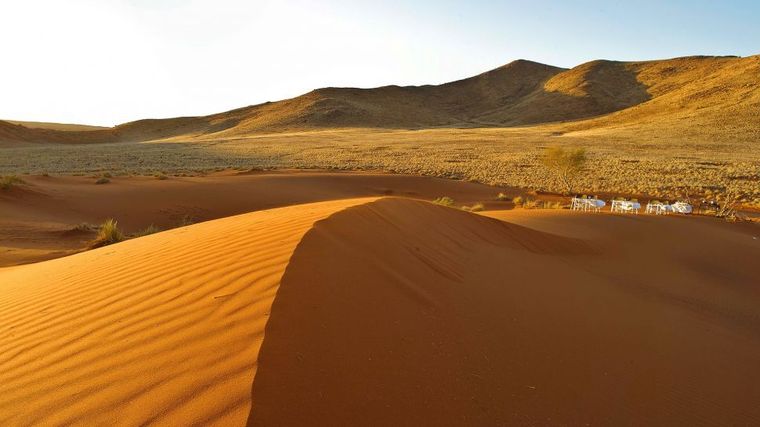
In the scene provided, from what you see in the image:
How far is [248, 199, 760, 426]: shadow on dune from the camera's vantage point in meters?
2.92

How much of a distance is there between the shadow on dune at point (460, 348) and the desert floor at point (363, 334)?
0.02m

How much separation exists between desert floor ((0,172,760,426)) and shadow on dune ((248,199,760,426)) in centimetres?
2

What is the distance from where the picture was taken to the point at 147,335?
3551 mm

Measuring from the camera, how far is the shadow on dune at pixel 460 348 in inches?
115

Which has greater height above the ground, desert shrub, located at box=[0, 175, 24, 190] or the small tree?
desert shrub, located at box=[0, 175, 24, 190]

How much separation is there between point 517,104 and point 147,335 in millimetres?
108198

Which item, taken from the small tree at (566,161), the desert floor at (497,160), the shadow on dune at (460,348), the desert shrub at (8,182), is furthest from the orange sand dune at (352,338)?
the small tree at (566,161)

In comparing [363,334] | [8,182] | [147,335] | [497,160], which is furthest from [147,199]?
[497,160]

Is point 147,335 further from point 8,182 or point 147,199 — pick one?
point 8,182

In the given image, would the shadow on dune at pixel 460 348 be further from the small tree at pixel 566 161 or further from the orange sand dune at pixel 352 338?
the small tree at pixel 566 161

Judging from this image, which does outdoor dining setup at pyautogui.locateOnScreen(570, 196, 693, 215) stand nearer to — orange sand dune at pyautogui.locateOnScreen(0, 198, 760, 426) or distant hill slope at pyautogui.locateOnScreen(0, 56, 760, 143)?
orange sand dune at pyautogui.locateOnScreen(0, 198, 760, 426)

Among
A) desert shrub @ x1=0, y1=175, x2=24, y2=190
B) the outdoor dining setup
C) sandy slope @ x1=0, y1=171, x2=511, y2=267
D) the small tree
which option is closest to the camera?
sandy slope @ x1=0, y1=171, x2=511, y2=267

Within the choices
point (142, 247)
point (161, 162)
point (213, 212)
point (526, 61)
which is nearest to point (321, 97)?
point (526, 61)

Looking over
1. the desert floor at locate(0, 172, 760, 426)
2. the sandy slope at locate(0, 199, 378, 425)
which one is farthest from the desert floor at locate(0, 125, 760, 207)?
the sandy slope at locate(0, 199, 378, 425)
